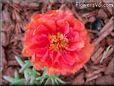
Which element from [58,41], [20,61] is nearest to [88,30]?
[58,41]

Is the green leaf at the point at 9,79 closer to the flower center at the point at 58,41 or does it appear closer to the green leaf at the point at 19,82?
the green leaf at the point at 19,82

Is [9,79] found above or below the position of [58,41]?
below

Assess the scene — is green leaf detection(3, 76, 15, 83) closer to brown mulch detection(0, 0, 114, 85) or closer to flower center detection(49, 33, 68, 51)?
brown mulch detection(0, 0, 114, 85)

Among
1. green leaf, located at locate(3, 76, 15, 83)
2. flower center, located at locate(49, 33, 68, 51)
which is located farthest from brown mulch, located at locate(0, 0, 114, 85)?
flower center, located at locate(49, 33, 68, 51)

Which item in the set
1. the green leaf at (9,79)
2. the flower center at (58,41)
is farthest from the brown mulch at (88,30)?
the flower center at (58,41)

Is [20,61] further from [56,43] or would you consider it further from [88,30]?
[88,30]

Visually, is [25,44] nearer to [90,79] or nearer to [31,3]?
[31,3]
